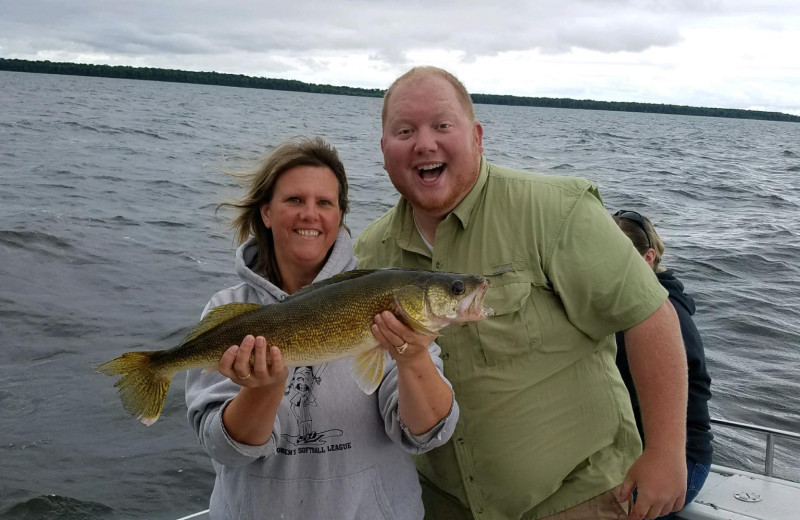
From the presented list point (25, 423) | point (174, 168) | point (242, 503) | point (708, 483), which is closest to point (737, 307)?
point (708, 483)

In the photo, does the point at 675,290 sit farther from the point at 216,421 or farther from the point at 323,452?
the point at 216,421

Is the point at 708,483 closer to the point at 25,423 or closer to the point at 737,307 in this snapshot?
the point at 25,423

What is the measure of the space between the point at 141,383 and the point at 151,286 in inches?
420

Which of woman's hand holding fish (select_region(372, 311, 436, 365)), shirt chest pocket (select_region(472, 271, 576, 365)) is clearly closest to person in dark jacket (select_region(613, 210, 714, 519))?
shirt chest pocket (select_region(472, 271, 576, 365))

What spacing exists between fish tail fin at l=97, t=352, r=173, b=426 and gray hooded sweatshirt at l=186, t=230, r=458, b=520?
0.17 meters

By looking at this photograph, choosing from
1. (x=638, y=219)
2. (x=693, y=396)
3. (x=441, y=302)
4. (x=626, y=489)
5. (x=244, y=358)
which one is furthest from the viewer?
(x=638, y=219)

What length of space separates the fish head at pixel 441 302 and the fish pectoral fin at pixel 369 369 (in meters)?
0.21

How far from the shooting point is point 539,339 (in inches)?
142

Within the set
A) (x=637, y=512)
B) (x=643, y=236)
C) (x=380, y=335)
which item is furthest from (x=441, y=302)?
(x=643, y=236)

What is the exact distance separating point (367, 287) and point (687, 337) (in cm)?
290

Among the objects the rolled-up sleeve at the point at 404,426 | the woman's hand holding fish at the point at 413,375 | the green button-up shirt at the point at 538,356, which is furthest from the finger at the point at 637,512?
the woman's hand holding fish at the point at 413,375

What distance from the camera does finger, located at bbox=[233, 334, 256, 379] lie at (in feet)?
9.89

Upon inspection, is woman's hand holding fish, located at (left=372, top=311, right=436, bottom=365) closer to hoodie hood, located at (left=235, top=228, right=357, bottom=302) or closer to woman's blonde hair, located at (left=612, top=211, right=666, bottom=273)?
hoodie hood, located at (left=235, top=228, right=357, bottom=302)

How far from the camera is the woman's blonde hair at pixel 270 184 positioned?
3.60 meters
